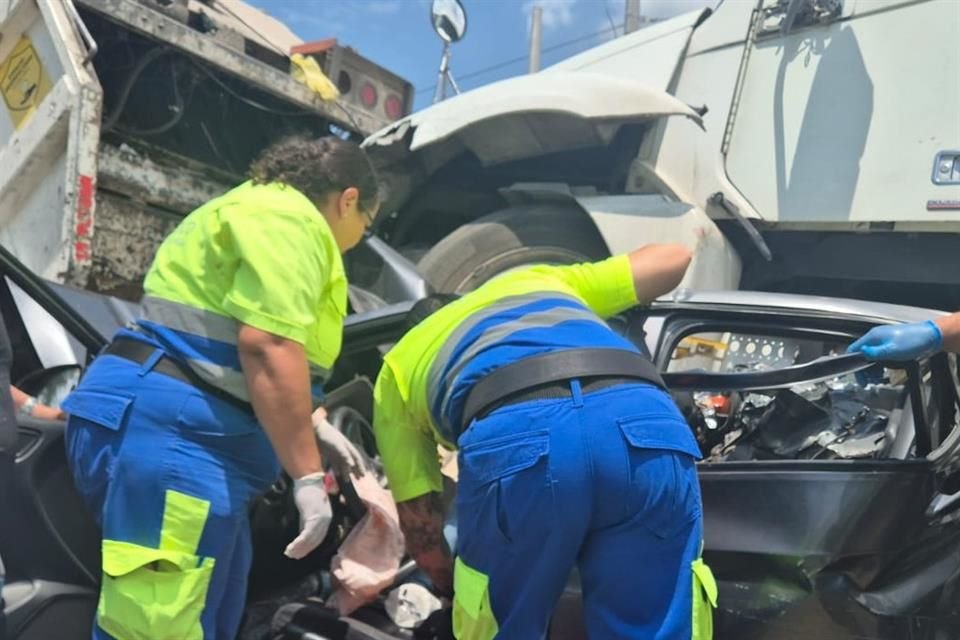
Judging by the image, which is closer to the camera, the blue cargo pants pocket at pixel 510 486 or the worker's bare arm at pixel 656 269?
the blue cargo pants pocket at pixel 510 486

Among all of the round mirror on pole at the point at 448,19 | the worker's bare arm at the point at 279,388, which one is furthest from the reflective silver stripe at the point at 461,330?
the round mirror on pole at the point at 448,19

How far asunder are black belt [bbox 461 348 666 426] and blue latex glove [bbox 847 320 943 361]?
0.62 metres

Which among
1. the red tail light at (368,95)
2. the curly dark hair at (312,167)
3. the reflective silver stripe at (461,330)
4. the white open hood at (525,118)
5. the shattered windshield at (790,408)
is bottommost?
the shattered windshield at (790,408)

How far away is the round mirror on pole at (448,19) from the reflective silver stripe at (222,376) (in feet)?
10.5

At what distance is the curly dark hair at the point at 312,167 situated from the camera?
191cm

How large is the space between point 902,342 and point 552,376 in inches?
32.6

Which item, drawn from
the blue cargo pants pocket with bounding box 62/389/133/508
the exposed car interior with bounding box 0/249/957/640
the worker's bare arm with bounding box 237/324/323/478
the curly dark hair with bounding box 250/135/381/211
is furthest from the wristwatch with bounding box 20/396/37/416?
the curly dark hair with bounding box 250/135/381/211

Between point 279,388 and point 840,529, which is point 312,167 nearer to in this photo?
point 279,388

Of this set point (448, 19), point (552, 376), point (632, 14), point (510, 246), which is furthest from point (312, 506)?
point (632, 14)

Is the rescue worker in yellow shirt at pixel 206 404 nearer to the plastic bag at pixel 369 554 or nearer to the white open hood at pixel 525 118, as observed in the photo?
the plastic bag at pixel 369 554

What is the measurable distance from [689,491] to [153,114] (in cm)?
353

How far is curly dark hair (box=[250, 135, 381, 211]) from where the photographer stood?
75.3 inches

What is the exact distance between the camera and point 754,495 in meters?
1.89

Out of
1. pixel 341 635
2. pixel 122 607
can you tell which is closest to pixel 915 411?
pixel 341 635
